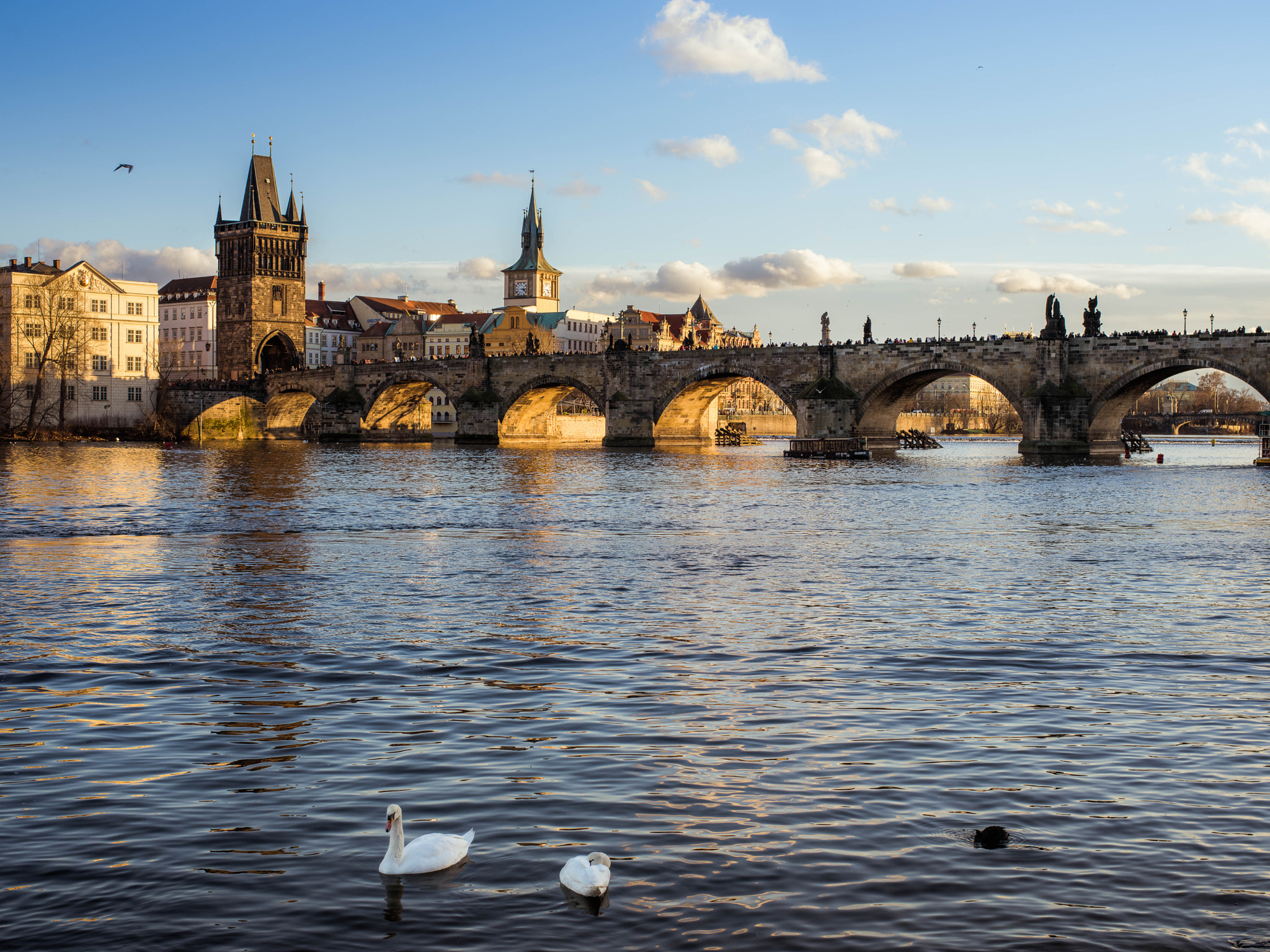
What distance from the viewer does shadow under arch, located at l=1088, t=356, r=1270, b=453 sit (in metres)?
65.8

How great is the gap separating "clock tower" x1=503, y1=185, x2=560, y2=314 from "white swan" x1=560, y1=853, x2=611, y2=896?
18957cm

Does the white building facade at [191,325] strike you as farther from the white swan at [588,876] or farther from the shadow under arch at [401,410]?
the white swan at [588,876]

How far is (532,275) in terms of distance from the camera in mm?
195375

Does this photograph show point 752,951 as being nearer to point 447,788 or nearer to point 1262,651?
point 447,788

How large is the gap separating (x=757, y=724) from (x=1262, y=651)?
691 centimetres

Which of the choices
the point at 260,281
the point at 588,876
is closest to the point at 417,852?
the point at 588,876

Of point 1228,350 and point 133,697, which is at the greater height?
point 1228,350

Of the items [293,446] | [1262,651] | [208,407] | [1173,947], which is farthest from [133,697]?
[208,407]

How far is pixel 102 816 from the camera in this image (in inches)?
325

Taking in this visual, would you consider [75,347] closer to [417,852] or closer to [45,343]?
[45,343]

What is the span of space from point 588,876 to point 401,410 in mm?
118039

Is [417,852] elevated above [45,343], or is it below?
below

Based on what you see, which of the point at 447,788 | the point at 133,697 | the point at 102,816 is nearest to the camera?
the point at 102,816


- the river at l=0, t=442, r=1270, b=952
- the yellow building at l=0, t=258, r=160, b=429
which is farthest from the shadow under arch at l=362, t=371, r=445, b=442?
the river at l=0, t=442, r=1270, b=952
